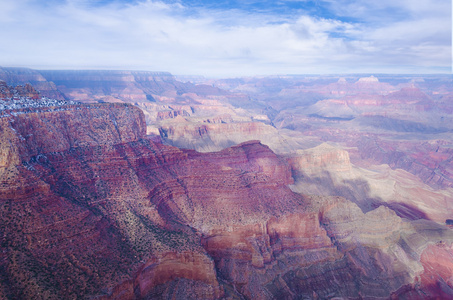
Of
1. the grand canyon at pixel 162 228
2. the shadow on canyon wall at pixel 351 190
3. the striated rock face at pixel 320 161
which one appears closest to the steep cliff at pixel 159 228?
the grand canyon at pixel 162 228

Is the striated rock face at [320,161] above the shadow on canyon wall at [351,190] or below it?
above

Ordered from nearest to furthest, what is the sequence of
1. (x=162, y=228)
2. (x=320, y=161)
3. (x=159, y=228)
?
(x=159, y=228), (x=162, y=228), (x=320, y=161)

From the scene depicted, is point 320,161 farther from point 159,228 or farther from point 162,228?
point 159,228

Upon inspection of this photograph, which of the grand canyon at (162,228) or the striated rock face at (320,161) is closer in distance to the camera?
the grand canyon at (162,228)

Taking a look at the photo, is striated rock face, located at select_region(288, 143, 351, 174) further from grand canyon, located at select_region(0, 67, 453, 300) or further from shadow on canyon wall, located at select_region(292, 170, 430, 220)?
grand canyon, located at select_region(0, 67, 453, 300)

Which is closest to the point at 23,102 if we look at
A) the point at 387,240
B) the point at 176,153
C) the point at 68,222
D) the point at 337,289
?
the point at 68,222

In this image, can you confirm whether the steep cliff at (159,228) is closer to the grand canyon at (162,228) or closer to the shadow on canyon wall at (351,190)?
the grand canyon at (162,228)

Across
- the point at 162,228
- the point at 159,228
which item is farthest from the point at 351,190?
the point at 159,228

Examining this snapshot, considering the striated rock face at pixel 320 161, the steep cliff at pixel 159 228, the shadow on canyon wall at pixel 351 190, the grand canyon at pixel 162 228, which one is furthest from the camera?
the striated rock face at pixel 320 161

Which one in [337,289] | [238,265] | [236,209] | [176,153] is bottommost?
[337,289]

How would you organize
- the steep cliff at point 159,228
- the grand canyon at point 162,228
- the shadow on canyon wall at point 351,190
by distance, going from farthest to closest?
the shadow on canyon wall at point 351,190 < the grand canyon at point 162,228 < the steep cliff at point 159,228

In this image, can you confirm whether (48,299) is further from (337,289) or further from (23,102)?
(337,289)
